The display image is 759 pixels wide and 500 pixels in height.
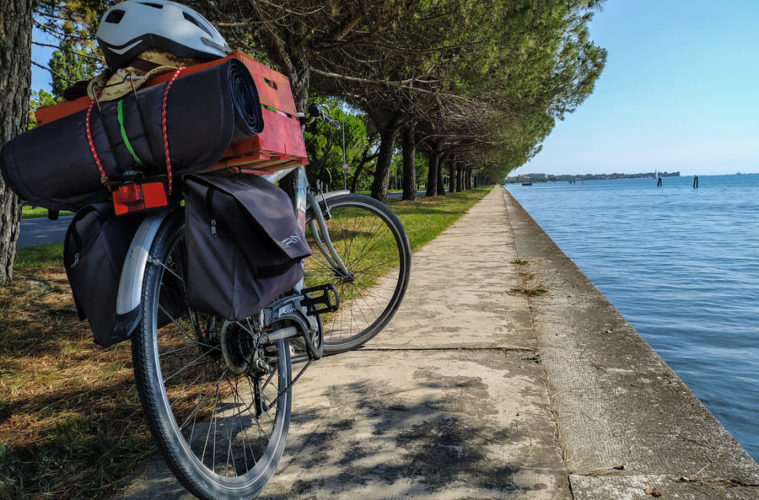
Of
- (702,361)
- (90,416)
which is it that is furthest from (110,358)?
(702,361)

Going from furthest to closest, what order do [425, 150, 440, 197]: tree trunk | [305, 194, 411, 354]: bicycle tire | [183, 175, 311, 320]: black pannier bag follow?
[425, 150, 440, 197]: tree trunk → [305, 194, 411, 354]: bicycle tire → [183, 175, 311, 320]: black pannier bag

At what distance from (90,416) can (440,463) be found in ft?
5.50

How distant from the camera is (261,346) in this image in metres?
2.01

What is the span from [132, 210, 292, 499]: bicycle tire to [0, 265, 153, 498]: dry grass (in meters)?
0.27

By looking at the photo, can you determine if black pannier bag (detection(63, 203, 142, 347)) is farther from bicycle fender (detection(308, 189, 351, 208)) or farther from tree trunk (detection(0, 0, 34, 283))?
tree trunk (detection(0, 0, 34, 283))

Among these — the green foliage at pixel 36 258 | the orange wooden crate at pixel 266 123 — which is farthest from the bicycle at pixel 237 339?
the green foliage at pixel 36 258

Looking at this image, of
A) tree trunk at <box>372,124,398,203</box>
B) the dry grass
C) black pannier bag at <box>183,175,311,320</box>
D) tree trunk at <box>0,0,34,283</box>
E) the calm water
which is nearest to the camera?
black pannier bag at <box>183,175,311,320</box>

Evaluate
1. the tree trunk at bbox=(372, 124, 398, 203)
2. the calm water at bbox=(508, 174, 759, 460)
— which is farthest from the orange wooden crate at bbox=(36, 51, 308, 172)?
the tree trunk at bbox=(372, 124, 398, 203)

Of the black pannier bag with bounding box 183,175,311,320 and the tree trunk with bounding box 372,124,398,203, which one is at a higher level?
the tree trunk with bounding box 372,124,398,203

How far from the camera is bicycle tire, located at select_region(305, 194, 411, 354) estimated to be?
10.0ft

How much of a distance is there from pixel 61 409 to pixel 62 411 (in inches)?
1.3

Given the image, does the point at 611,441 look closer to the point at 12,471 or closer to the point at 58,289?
the point at 12,471

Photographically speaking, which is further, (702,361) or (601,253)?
(601,253)

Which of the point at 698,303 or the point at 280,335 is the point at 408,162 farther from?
the point at 280,335
